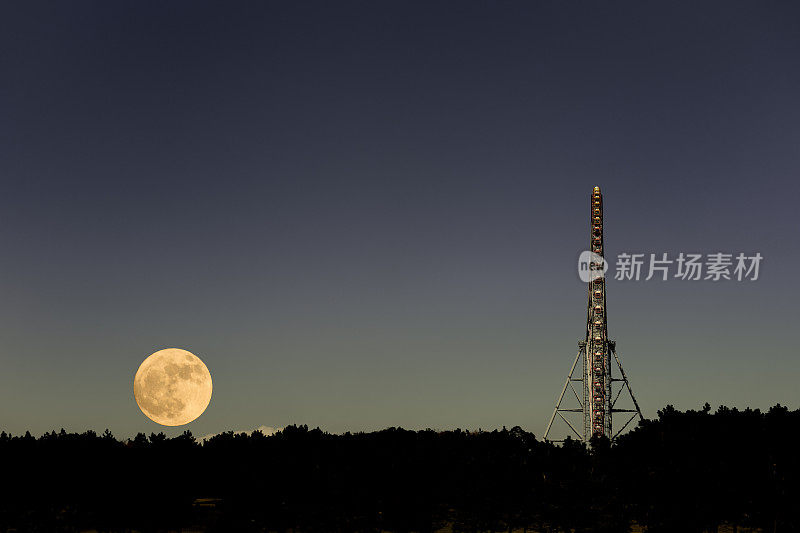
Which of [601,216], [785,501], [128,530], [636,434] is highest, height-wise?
[601,216]

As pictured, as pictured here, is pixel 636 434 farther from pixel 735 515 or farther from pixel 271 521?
pixel 271 521

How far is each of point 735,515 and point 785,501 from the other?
4.19 meters

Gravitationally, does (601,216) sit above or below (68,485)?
above

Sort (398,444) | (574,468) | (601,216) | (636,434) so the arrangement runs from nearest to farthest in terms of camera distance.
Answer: (636,434) < (574,468) < (398,444) < (601,216)

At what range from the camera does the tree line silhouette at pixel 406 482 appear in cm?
6756

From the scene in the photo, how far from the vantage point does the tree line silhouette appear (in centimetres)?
6756

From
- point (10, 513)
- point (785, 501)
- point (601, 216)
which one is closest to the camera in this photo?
point (785, 501)

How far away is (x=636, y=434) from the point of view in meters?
78.8

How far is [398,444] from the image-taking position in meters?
91.1

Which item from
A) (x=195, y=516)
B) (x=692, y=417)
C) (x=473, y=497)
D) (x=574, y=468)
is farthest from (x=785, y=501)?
(x=195, y=516)

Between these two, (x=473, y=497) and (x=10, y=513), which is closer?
(x=10, y=513)

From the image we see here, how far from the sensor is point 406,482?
265 feet

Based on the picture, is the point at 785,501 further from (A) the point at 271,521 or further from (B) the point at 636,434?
(A) the point at 271,521

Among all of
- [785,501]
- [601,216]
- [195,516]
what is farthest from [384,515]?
[601,216]
